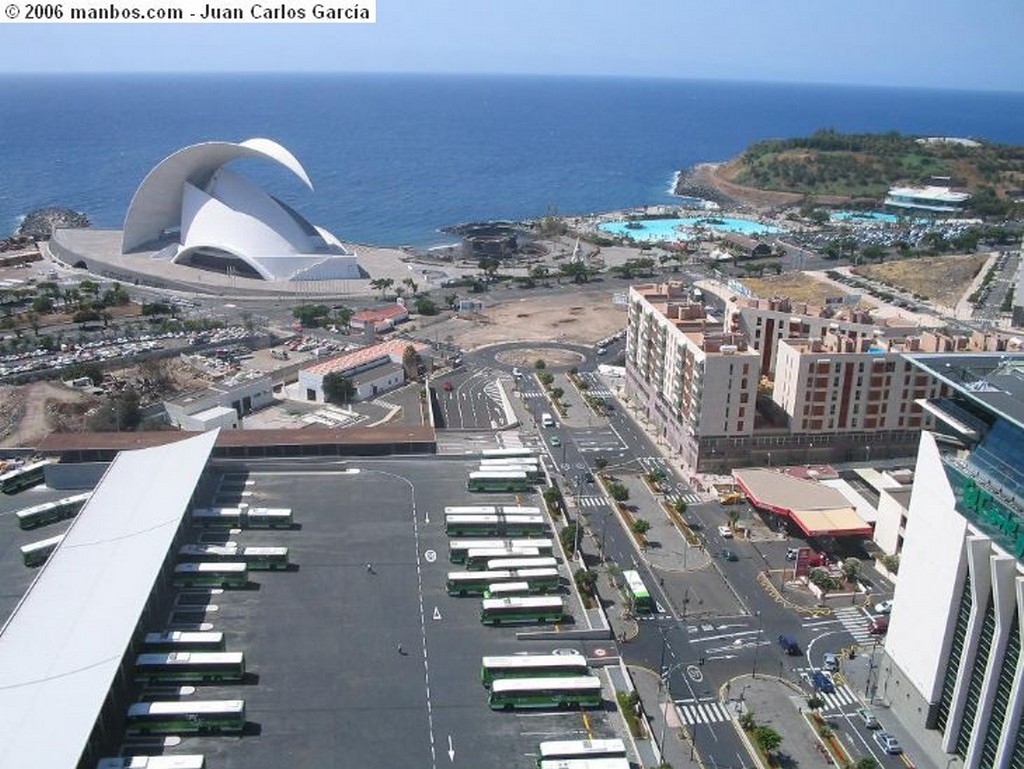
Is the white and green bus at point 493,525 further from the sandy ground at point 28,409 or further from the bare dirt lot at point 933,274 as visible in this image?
the bare dirt lot at point 933,274

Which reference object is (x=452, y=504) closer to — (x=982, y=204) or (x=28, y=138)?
(x=982, y=204)

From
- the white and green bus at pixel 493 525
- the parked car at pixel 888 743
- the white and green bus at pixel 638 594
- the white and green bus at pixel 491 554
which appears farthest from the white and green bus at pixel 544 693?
the white and green bus at pixel 493 525

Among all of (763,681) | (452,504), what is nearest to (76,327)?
(452,504)

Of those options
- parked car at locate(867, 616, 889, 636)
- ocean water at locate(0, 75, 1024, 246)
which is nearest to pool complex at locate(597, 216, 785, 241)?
ocean water at locate(0, 75, 1024, 246)

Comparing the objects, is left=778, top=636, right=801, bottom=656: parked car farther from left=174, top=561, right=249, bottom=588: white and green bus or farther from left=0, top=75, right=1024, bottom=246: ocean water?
left=0, top=75, right=1024, bottom=246: ocean water

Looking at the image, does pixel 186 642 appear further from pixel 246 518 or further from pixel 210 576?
pixel 246 518
